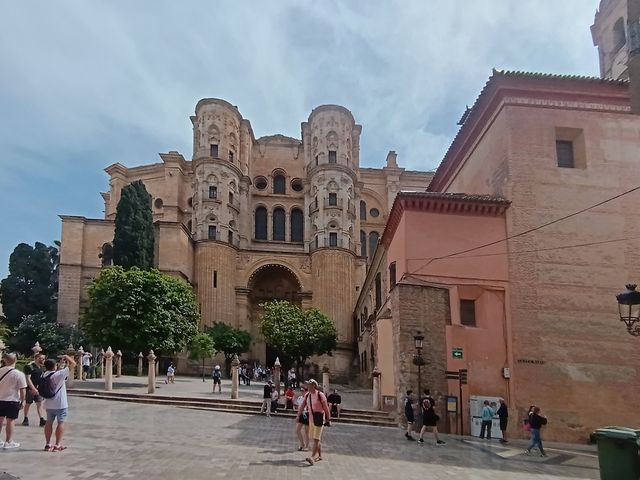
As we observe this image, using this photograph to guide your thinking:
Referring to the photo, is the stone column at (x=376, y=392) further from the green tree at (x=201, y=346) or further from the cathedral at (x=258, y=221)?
the cathedral at (x=258, y=221)

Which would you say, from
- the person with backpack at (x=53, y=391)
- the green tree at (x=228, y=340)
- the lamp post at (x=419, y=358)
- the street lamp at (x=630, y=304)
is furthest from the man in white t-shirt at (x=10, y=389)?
the green tree at (x=228, y=340)

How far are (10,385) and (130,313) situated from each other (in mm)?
18839

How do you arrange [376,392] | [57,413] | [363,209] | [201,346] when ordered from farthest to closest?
[363,209] < [201,346] < [376,392] < [57,413]

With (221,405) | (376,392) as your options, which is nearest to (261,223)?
(221,405)

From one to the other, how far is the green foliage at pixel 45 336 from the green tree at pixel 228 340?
8506 mm

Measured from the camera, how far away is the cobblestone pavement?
8961 mm

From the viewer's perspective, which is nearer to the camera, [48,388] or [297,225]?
[48,388]

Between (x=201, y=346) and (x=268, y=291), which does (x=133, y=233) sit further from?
(x=268, y=291)

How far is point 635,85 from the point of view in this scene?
717 centimetres

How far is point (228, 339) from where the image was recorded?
41938 millimetres

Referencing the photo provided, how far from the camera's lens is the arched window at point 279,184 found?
56.2 m

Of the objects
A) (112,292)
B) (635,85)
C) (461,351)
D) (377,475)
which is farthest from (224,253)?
(635,85)

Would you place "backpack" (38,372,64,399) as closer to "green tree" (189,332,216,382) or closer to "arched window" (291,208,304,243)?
"green tree" (189,332,216,382)

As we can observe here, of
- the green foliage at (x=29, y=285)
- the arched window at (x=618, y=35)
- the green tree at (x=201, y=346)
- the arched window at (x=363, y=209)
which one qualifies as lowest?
the green tree at (x=201, y=346)
